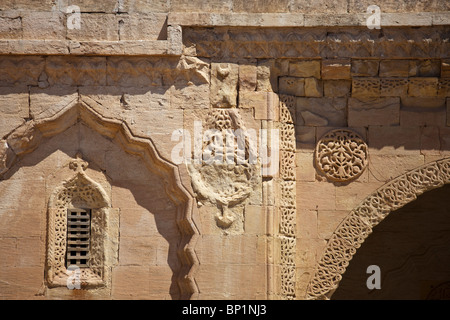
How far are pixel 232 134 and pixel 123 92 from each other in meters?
1.18

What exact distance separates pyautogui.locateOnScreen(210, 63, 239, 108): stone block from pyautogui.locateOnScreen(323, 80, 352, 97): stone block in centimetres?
99

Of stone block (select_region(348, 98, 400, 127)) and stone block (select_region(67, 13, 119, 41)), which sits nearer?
stone block (select_region(67, 13, 119, 41))

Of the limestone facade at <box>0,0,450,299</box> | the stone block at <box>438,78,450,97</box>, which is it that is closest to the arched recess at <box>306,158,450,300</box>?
the limestone facade at <box>0,0,450,299</box>

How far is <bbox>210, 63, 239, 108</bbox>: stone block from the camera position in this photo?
893cm

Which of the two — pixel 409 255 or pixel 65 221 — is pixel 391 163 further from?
pixel 65 221

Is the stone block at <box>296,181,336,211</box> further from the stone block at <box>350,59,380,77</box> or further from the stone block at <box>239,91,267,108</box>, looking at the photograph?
the stone block at <box>350,59,380,77</box>

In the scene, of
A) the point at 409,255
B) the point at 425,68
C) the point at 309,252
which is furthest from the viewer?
the point at 409,255

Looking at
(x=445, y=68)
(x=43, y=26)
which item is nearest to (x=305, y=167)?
(x=445, y=68)

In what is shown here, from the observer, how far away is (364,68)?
30.0 ft

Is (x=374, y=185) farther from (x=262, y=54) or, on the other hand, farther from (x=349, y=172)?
(x=262, y=54)

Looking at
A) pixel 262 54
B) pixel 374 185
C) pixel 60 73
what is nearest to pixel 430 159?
pixel 374 185

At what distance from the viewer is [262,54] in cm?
902

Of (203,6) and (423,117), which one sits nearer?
(203,6)

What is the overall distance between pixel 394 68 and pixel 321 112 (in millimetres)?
876
